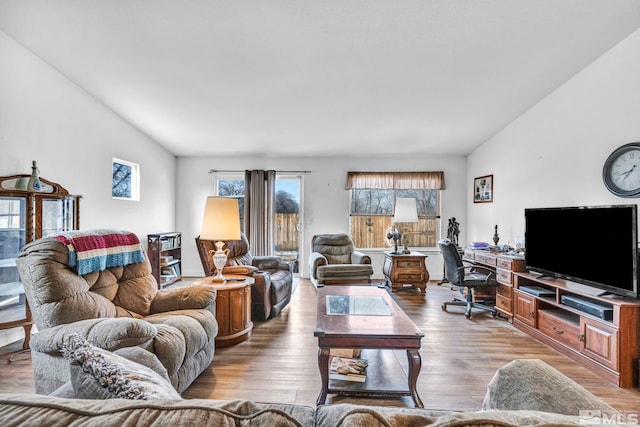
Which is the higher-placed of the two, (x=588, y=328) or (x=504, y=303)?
(x=588, y=328)

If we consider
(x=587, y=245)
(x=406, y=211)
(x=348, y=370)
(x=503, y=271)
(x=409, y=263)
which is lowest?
(x=348, y=370)

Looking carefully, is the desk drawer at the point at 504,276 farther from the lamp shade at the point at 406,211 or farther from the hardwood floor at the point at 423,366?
the lamp shade at the point at 406,211

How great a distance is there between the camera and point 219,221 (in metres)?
2.77

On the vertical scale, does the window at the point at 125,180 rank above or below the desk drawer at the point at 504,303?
above

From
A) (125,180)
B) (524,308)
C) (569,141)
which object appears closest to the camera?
(524,308)

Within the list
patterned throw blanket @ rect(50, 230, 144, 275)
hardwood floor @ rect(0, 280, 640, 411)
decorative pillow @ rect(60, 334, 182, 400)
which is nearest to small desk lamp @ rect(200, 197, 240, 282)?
patterned throw blanket @ rect(50, 230, 144, 275)

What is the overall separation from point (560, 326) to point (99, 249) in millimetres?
3752

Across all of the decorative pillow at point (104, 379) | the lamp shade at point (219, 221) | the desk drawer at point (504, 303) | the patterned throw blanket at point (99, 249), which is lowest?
the desk drawer at point (504, 303)

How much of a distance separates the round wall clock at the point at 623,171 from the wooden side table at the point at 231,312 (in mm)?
3468

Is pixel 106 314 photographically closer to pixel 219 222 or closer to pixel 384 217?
pixel 219 222

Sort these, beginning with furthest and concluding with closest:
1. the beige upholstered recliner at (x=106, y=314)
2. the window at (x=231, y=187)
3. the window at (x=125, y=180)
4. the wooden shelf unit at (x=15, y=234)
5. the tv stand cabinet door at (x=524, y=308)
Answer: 1. the window at (x=231, y=187)
2. the window at (x=125, y=180)
3. the tv stand cabinet door at (x=524, y=308)
4. the wooden shelf unit at (x=15, y=234)
5. the beige upholstered recliner at (x=106, y=314)

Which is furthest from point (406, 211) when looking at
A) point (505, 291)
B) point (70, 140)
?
point (70, 140)

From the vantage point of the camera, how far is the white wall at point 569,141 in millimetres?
2672

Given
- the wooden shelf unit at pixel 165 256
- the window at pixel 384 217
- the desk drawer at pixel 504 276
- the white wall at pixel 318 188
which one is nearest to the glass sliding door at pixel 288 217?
the white wall at pixel 318 188
